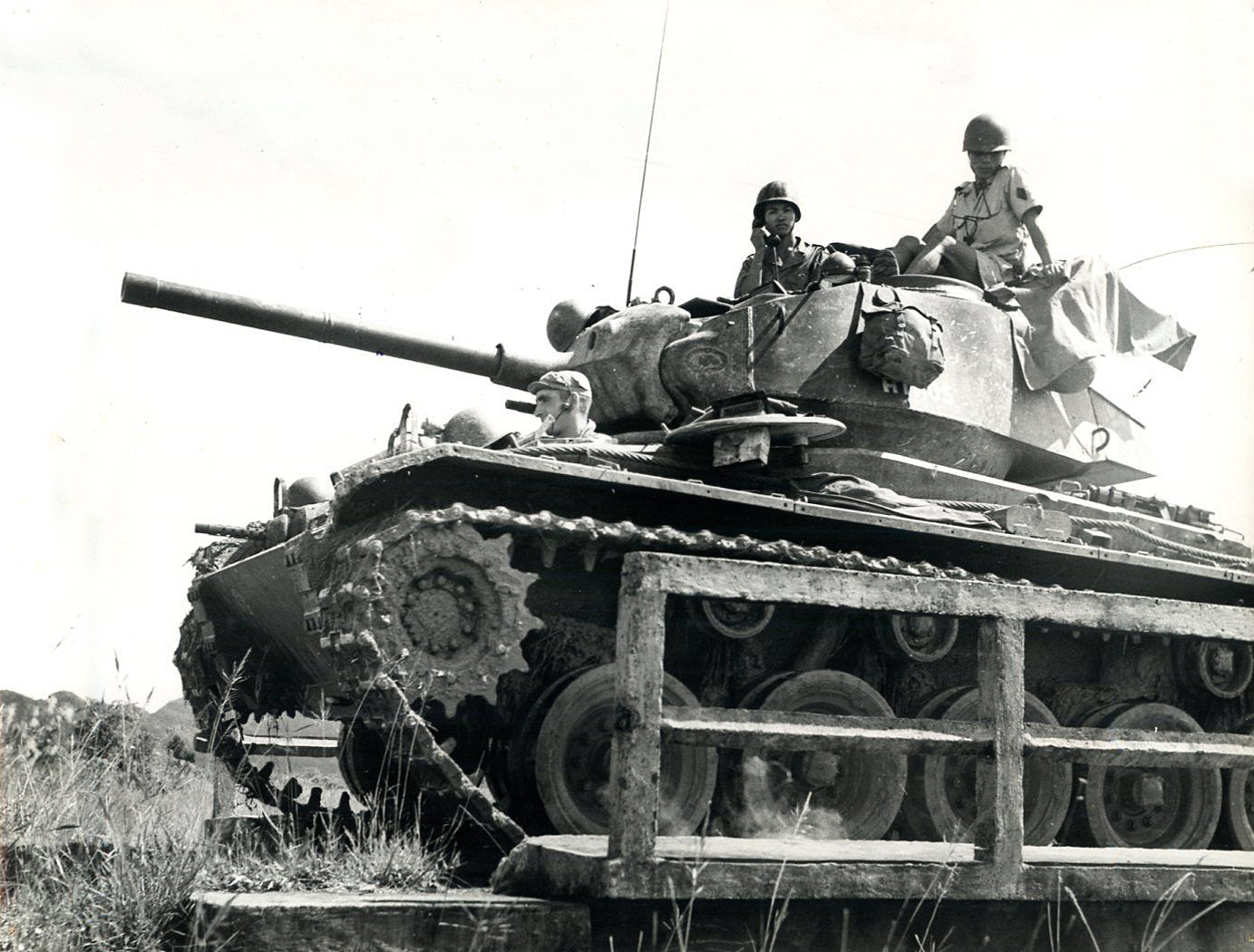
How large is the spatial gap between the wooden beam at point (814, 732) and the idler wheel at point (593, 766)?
2.39 metres

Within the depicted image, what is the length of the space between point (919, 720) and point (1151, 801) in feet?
15.8

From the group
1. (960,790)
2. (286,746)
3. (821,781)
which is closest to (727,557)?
(821,781)

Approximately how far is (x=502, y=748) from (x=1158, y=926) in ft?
11.8

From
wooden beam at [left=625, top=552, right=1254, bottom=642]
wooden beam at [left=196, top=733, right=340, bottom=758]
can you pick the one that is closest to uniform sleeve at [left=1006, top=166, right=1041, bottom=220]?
wooden beam at [left=625, top=552, right=1254, bottom=642]

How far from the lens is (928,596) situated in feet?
16.0

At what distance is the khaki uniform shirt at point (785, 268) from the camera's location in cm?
1043

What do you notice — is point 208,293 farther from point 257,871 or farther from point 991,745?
point 991,745

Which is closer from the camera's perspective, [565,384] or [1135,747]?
[1135,747]

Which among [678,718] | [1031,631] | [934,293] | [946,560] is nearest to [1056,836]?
[1031,631]

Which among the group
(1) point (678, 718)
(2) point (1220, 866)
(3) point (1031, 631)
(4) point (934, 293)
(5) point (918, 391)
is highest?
(4) point (934, 293)

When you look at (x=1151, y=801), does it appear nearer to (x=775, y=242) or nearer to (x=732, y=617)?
(x=732, y=617)

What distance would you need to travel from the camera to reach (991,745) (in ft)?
15.8

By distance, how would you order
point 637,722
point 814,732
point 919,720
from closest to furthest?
point 637,722, point 814,732, point 919,720

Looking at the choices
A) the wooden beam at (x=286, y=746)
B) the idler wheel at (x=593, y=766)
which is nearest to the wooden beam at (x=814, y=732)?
the idler wheel at (x=593, y=766)
